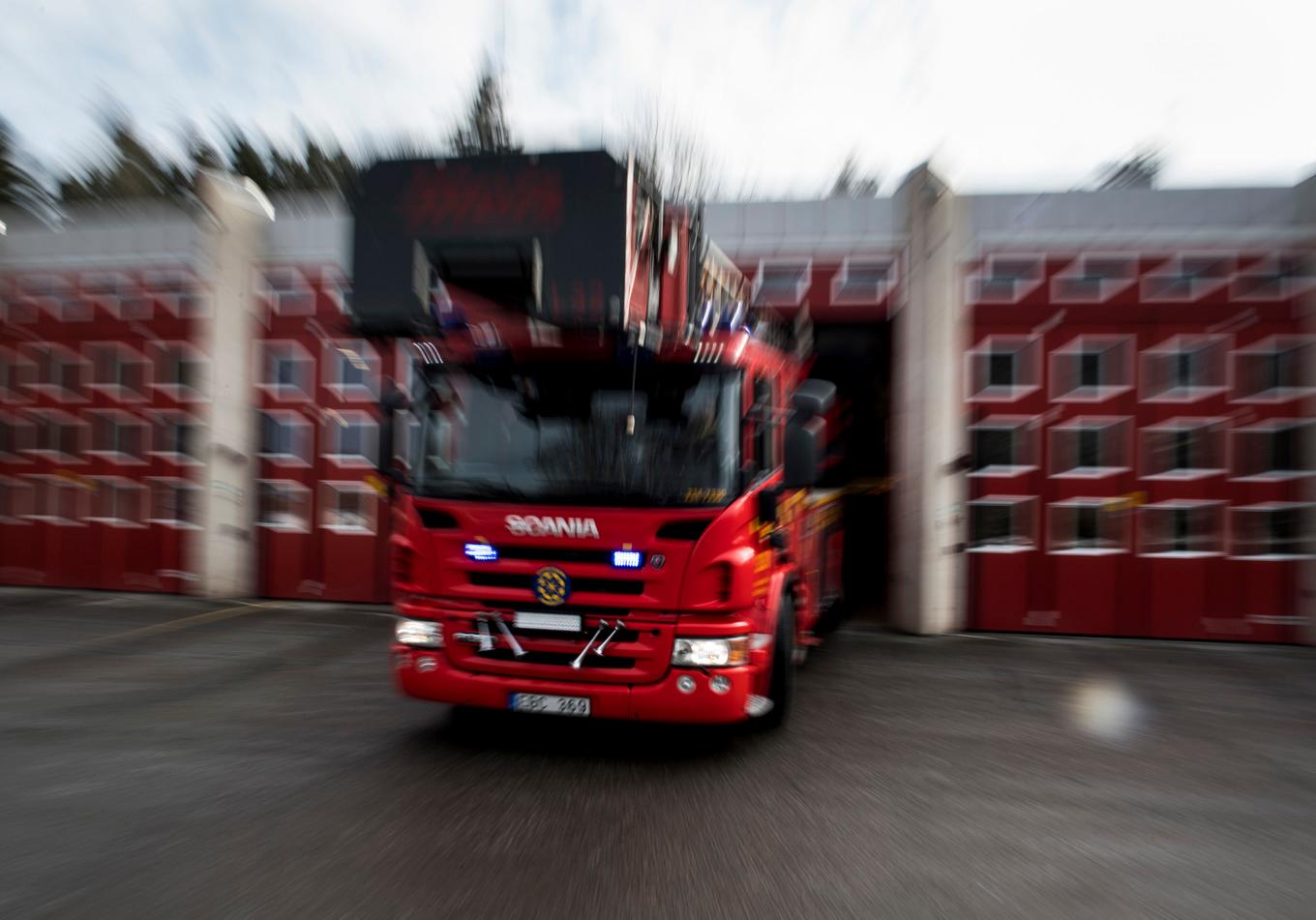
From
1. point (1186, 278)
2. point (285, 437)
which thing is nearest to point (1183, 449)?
point (1186, 278)

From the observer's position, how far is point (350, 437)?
34.2 feet

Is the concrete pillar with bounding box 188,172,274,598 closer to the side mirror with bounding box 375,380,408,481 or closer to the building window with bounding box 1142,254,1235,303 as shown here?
the side mirror with bounding box 375,380,408,481

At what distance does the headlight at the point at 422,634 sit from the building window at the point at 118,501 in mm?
8101

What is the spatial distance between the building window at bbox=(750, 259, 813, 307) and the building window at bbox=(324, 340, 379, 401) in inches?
185

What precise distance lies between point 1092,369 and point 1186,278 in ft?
4.28

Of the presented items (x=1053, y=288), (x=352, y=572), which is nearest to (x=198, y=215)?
(x=352, y=572)

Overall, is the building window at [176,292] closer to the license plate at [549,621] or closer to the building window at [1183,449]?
the license plate at [549,621]

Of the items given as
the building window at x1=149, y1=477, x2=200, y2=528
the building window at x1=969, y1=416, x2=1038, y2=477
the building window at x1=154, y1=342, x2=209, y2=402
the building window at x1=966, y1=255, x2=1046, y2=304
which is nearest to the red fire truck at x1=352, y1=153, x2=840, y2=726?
the building window at x1=969, y1=416, x2=1038, y2=477

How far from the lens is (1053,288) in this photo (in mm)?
9078

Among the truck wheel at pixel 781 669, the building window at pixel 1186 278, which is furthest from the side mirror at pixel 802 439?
the building window at pixel 1186 278

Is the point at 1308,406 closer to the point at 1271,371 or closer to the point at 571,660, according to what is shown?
the point at 1271,371

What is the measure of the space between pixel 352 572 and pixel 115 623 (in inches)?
98.5

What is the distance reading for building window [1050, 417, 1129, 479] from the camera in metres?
9.01

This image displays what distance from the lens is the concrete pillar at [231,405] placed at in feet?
34.6
